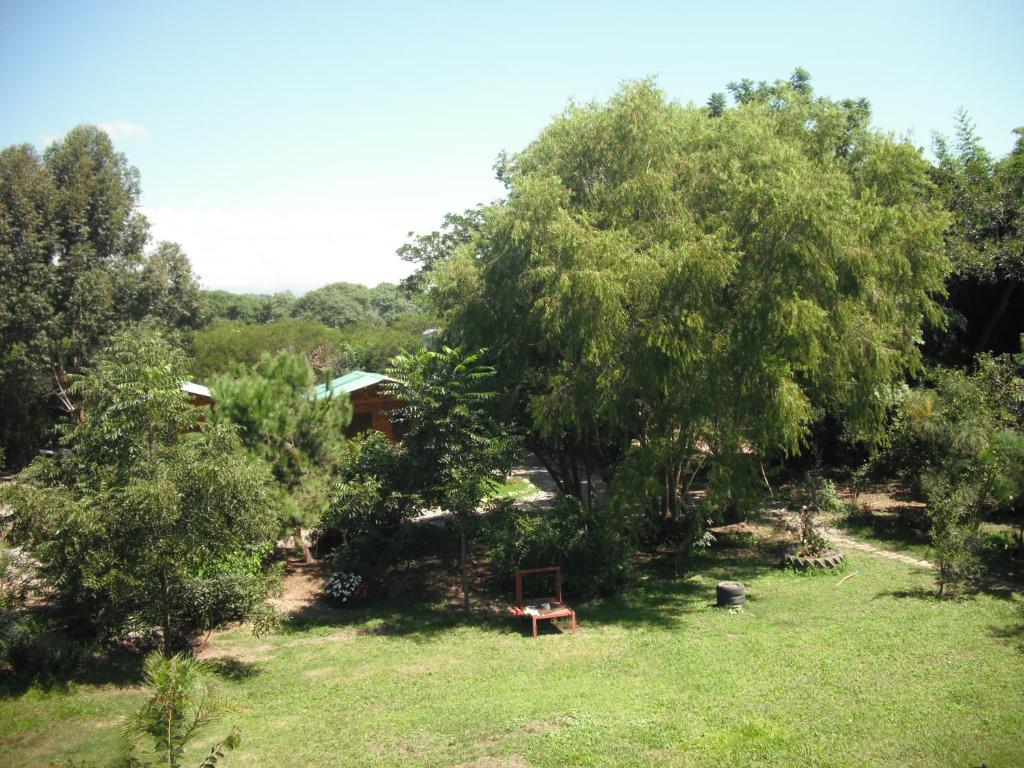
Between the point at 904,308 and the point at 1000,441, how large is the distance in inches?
121

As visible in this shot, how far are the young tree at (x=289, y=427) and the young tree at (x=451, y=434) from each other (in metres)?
2.56

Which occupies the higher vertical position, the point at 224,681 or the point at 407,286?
the point at 407,286

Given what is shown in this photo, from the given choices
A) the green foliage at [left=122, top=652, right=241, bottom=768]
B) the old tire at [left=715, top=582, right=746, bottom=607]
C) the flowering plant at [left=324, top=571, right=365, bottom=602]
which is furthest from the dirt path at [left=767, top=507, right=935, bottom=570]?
the green foliage at [left=122, top=652, right=241, bottom=768]

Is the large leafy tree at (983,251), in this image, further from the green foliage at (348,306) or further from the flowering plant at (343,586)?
the green foliage at (348,306)

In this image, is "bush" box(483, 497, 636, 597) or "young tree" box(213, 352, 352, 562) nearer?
"bush" box(483, 497, 636, 597)

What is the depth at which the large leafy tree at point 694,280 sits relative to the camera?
11.4 m

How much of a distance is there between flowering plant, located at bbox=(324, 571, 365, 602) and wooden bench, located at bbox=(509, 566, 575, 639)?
307 centimetres

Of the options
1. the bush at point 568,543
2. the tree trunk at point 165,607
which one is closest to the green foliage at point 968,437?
the bush at point 568,543

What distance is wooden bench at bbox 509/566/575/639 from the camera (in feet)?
37.1

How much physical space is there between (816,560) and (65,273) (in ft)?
83.1

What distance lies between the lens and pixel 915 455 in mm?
16156

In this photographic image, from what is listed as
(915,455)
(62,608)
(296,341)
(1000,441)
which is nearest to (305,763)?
(62,608)

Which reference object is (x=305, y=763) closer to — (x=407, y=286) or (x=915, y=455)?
(x=915, y=455)

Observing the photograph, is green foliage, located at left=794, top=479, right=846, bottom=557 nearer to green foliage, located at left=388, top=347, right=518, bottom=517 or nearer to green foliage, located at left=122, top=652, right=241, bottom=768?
green foliage, located at left=388, top=347, right=518, bottom=517
